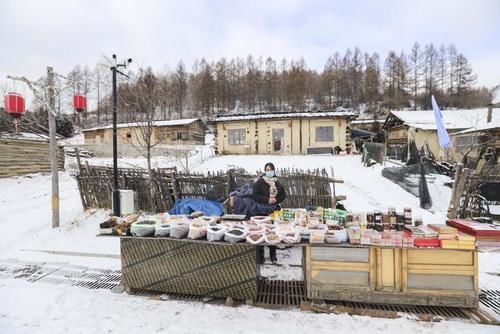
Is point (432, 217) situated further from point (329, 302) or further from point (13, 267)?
point (13, 267)

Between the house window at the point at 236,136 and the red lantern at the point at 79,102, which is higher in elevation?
the house window at the point at 236,136

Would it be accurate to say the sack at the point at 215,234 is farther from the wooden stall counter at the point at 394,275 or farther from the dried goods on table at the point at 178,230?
the wooden stall counter at the point at 394,275

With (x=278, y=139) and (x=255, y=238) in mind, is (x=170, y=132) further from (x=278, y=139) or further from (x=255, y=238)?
(x=255, y=238)

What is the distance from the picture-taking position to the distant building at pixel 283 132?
2205cm

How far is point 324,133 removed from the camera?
22.3 m

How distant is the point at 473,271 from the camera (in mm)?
3420

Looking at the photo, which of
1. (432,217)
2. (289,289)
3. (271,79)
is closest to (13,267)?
(289,289)

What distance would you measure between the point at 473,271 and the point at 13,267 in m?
7.45

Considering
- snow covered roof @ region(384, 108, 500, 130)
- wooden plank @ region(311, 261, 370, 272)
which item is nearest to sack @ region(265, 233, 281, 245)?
wooden plank @ region(311, 261, 370, 272)

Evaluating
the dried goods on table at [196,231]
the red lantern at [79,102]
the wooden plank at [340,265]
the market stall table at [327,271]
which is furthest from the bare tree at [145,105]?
the wooden plank at [340,265]

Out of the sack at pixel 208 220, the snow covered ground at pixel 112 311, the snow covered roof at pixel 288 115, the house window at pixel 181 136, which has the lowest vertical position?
the snow covered ground at pixel 112 311

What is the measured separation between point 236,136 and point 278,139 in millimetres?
3574

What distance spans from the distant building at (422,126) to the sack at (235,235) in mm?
17250

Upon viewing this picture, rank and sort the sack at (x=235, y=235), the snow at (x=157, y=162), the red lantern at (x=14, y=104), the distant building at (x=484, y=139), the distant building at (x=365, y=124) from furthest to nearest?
the distant building at (x=365, y=124) < the snow at (x=157, y=162) < the distant building at (x=484, y=139) < the red lantern at (x=14, y=104) < the sack at (x=235, y=235)
